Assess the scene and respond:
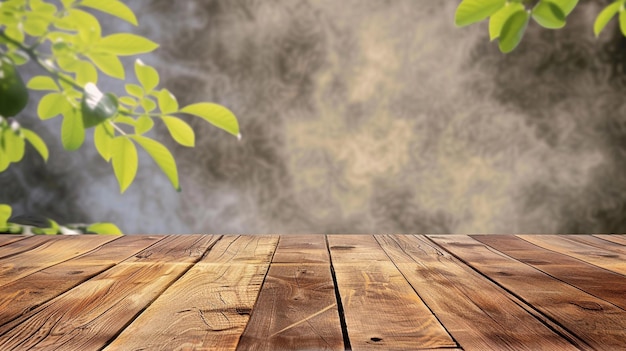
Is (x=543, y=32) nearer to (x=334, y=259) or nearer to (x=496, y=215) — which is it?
(x=496, y=215)

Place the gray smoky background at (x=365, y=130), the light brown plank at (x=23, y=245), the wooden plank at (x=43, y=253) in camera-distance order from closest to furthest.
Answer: the wooden plank at (x=43, y=253)
the light brown plank at (x=23, y=245)
the gray smoky background at (x=365, y=130)

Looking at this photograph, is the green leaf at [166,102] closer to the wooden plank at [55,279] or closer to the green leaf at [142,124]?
the green leaf at [142,124]

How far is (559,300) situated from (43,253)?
3.15 feet

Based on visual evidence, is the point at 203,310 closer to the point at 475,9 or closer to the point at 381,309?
the point at 381,309

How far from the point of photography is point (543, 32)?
1668mm

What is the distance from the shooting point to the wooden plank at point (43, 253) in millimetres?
933

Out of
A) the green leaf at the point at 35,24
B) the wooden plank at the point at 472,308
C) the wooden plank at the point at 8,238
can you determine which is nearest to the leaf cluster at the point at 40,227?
the wooden plank at the point at 8,238

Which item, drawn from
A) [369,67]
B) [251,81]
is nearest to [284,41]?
[251,81]

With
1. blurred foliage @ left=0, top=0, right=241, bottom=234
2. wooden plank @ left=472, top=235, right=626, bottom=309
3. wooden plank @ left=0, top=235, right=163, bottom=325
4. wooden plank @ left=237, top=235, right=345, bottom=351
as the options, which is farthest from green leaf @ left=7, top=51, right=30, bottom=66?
wooden plank @ left=472, top=235, right=626, bottom=309

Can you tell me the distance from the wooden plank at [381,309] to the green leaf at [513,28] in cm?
31

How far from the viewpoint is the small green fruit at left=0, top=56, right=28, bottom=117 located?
2.42 ft

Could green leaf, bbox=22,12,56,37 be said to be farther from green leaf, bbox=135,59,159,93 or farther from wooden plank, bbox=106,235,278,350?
wooden plank, bbox=106,235,278,350

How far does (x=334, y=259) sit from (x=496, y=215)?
85 cm

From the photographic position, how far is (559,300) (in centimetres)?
75
